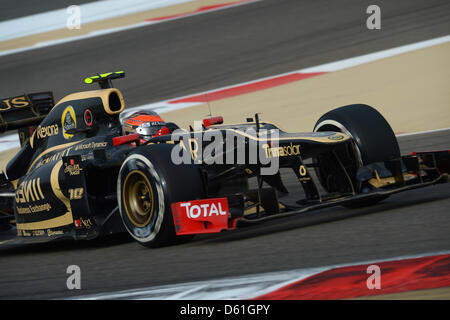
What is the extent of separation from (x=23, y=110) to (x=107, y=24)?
1255 cm

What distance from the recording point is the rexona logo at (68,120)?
8.12 meters

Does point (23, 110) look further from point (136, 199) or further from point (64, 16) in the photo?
point (64, 16)

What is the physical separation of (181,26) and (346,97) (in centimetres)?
768

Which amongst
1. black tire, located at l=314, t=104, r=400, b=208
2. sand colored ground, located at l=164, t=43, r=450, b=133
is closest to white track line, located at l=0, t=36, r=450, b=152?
sand colored ground, located at l=164, t=43, r=450, b=133

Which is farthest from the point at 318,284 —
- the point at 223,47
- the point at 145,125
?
the point at 223,47

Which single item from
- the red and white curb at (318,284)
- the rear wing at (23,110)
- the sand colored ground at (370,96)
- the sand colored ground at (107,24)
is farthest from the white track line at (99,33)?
the red and white curb at (318,284)

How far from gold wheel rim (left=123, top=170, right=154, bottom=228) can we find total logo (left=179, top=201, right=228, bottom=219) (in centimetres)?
63

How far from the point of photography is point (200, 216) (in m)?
6.07

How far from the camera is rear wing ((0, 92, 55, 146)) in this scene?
361 inches

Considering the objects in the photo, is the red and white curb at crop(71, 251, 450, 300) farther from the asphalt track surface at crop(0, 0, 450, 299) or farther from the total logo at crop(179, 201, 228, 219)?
the total logo at crop(179, 201, 228, 219)

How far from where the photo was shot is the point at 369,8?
18.6 meters
